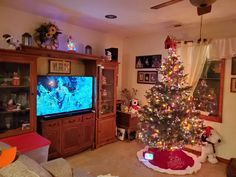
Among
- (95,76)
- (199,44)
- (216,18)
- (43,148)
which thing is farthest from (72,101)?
(216,18)

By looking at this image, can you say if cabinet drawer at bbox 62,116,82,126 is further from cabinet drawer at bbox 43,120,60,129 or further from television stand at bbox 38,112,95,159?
cabinet drawer at bbox 43,120,60,129

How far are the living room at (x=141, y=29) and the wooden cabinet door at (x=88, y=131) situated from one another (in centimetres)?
32

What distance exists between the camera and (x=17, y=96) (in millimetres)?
2855

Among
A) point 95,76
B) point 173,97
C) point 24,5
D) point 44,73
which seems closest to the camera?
point 24,5

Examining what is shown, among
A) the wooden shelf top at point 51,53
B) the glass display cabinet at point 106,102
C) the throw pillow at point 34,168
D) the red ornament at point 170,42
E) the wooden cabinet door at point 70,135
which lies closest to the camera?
the throw pillow at point 34,168

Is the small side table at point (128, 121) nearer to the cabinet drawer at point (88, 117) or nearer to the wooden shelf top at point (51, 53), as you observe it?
the cabinet drawer at point (88, 117)

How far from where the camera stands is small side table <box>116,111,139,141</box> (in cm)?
421

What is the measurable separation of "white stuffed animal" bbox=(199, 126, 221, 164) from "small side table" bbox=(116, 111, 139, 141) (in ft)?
4.70

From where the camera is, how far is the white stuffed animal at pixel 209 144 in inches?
131

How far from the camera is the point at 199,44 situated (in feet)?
11.5

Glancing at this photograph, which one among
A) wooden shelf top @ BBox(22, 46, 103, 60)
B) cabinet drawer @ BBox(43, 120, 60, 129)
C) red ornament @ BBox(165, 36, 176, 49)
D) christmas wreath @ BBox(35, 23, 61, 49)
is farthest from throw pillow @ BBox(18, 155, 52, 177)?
red ornament @ BBox(165, 36, 176, 49)

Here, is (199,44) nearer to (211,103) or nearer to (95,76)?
(211,103)

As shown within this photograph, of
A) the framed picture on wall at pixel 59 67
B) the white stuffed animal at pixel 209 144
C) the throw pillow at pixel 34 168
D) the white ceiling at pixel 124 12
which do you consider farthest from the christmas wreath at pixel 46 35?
the white stuffed animal at pixel 209 144

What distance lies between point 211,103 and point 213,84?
1.16 ft
